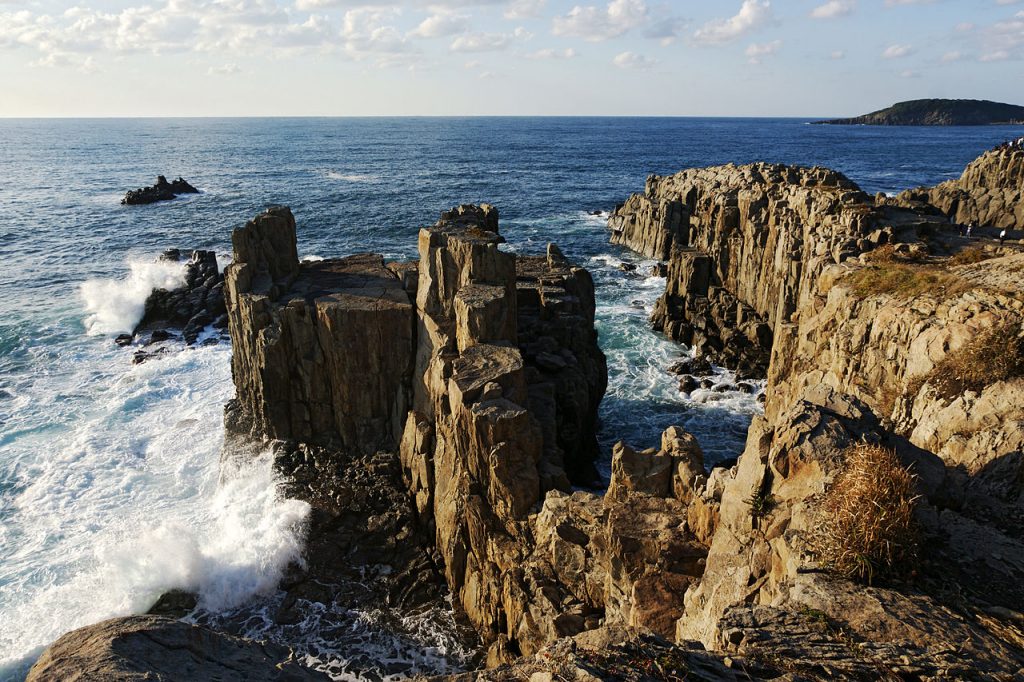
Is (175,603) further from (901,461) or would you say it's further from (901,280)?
(901,280)

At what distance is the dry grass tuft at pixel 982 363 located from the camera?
16.5 m

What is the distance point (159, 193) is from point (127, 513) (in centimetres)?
9425

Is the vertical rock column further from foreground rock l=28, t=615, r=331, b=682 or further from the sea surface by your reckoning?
foreground rock l=28, t=615, r=331, b=682

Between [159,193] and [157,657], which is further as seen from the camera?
[159,193]

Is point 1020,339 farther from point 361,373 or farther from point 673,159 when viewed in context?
point 673,159

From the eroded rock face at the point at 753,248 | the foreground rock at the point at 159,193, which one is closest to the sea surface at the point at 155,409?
the eroded rock face at the point at 753,248

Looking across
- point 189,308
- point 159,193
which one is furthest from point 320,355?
point 159,193

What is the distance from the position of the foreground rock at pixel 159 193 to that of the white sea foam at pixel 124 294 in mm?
49383

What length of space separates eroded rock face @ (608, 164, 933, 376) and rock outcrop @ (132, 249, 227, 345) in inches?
1347

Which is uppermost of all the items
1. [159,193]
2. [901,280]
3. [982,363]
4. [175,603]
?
[159,193]

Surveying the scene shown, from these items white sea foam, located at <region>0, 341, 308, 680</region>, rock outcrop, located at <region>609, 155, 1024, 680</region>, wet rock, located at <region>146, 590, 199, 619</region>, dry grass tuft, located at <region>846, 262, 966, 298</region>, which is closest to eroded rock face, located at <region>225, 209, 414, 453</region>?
white sea foam, located at <region>0, 341, 308, 680</region>

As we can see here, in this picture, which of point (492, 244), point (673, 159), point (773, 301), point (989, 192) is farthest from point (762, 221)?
point (673, 159)

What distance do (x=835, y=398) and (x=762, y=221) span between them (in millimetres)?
39070

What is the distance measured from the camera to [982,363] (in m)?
17.1
